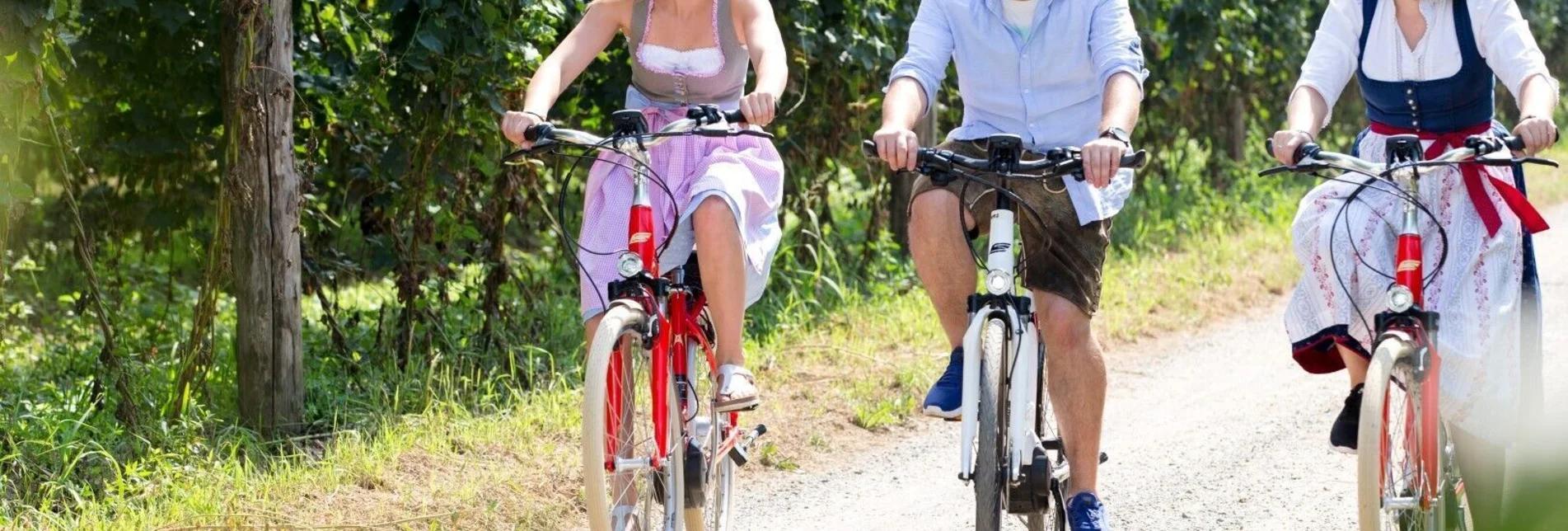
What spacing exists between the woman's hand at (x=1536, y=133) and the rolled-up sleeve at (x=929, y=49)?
126 cm

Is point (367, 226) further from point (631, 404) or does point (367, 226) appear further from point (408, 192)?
point (631, 404)

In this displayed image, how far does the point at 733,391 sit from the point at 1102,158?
1089mm

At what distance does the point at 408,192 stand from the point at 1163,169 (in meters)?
6.40

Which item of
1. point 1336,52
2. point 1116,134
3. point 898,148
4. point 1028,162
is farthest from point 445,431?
point 1336,52

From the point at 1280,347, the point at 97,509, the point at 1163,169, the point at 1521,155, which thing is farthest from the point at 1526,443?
the point at 1163,169

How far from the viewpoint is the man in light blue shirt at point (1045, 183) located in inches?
138

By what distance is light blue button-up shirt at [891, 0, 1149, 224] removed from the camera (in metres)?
3.55

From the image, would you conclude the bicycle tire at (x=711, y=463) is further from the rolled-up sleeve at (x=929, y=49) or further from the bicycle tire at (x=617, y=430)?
the rolled-up sleeve at (x=929, y=49)

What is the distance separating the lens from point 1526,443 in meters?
0.61

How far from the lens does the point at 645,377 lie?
134 inches

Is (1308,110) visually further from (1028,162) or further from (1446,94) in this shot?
(1028,162)

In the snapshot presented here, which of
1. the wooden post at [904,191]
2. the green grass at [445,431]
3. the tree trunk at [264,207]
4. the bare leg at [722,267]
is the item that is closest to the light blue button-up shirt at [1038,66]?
the bare leg at [722,267]

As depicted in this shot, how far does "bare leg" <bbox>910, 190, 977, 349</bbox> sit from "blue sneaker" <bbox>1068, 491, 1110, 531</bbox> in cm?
46

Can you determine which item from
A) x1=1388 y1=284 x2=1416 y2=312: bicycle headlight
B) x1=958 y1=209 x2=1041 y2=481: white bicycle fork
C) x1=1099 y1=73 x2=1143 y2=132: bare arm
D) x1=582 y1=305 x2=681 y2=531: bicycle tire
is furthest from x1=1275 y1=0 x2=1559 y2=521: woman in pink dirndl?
x1=582 y1=305 x2=681 y2=531: bicycle tire
